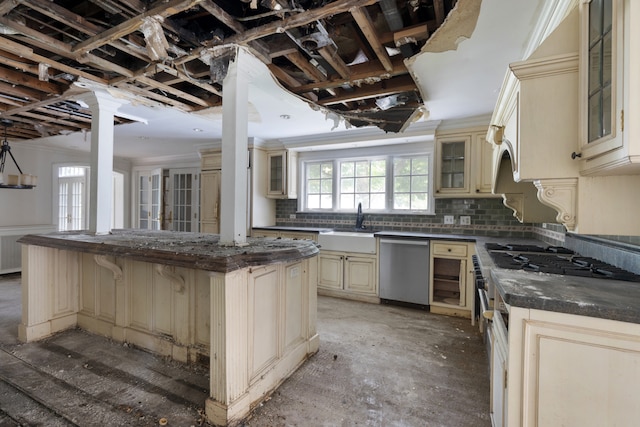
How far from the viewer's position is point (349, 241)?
4.07 m

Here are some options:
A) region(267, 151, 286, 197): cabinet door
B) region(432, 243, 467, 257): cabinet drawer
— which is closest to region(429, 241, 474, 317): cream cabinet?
region(432, 243, 467, 257): cabinet drawer

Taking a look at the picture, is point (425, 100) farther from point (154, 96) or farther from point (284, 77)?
point (154, 96)

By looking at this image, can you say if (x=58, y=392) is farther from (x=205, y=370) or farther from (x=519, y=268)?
(x=519, y=268)

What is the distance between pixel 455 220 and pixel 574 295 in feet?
10.1

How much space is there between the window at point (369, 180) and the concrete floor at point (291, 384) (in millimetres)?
1950

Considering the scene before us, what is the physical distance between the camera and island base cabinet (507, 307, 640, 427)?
0.95 meters

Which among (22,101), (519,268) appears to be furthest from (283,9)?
(22,101)

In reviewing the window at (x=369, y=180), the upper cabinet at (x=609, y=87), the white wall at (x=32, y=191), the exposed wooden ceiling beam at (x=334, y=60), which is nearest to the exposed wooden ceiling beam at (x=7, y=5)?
the exposed wooden ceiling beam at (x=334, y=60)

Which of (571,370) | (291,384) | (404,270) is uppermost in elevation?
(571,370)

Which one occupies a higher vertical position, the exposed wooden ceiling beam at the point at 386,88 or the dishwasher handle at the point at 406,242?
the exposed wooden ceiling beam at the point at 386,88

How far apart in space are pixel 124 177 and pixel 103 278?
4.99 meters

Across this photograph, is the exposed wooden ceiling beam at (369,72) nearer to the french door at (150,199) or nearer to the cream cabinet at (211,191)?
the cream cabinet at (211,191)

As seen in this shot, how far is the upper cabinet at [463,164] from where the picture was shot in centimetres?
355

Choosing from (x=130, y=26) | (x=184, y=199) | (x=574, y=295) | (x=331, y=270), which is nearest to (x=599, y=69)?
(x=574, y=295)
